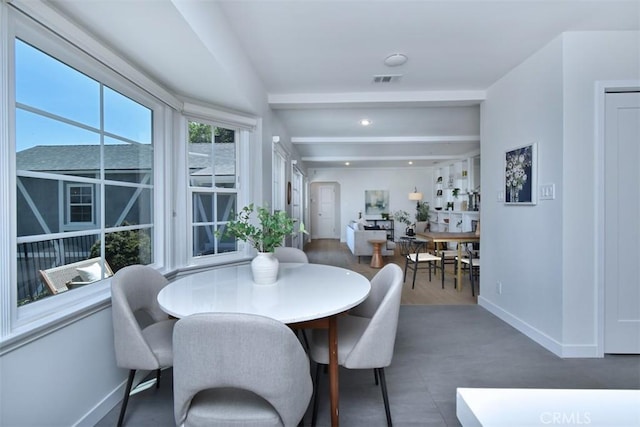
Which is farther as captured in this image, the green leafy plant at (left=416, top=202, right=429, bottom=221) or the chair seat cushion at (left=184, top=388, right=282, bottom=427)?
the green leafy plant at (left=416, top=202, right=429, bottom=221)

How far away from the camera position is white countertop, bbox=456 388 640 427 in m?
0.70

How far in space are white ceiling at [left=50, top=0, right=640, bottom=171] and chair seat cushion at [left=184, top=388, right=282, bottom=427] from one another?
1.62m

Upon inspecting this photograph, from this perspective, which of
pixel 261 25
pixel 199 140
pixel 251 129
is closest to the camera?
pixel 261 25

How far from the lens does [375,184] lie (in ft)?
34.2

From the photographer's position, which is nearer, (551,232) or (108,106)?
(108,106)

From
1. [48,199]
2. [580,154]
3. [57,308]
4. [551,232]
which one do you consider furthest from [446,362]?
[48,199]

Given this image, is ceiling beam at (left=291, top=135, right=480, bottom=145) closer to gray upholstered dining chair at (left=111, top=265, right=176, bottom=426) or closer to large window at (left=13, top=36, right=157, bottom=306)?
large window at (left=13, top=36, right=157, bottom=306)

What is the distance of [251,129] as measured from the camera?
314 cm

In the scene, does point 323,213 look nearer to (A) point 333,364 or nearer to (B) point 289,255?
(B) point 289,255

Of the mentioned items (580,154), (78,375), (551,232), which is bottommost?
(78,375)

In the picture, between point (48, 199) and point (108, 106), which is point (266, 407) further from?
point (108, 106)

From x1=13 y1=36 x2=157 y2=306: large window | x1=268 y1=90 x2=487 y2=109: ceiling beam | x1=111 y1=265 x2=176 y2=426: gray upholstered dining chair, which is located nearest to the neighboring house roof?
x1=13 y1=36 x2=157 y2=306: large window

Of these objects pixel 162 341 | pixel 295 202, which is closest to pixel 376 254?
pixel 295 202

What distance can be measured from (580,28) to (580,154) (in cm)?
92
